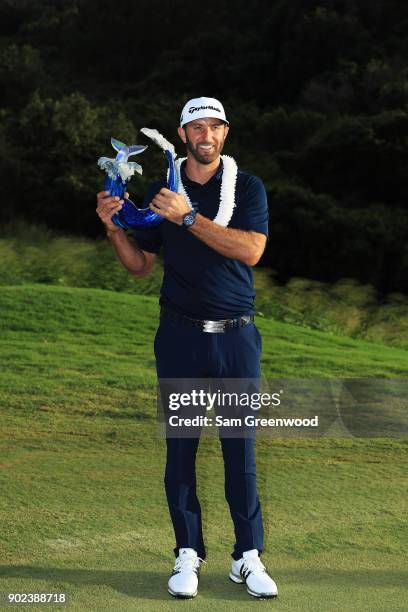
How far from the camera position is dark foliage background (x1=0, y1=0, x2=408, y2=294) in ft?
92.3

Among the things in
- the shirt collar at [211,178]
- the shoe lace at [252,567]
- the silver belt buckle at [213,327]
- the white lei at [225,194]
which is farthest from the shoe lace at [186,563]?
the shirt collar at [211,178]

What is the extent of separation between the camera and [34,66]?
43938 mm

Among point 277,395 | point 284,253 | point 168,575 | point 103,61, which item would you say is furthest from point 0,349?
point 103,61

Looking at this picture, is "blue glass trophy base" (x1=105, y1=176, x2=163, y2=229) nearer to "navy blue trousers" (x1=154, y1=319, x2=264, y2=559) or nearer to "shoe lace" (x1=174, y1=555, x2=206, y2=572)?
"navy blue trousers" (x1=154, y1=319, x2=264, y2=559)

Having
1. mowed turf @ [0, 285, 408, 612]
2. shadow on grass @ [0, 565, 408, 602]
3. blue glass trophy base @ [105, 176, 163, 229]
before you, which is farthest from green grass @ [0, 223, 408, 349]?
blue glass trophy base @ [105, 176, 163, 229]

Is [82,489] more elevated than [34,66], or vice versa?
[34,66]

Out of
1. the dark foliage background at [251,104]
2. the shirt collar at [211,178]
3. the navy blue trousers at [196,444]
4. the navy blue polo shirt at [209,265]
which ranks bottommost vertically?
the navy blue trousers at [196,444]

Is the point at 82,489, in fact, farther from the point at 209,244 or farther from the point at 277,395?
the point at 277,395

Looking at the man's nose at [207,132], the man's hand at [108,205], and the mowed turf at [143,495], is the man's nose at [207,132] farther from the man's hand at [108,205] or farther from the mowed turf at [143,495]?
the mowed turf at [143,495]

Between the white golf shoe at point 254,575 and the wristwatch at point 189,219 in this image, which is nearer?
the wristwatch at point 189,219

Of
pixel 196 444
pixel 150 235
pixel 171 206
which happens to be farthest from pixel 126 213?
pixel 196 444

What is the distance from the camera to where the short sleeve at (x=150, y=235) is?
5.32 m

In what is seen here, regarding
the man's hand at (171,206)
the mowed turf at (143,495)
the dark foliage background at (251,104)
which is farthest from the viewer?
the dark foliage background at (251,104)

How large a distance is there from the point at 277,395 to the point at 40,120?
21.5 meters
